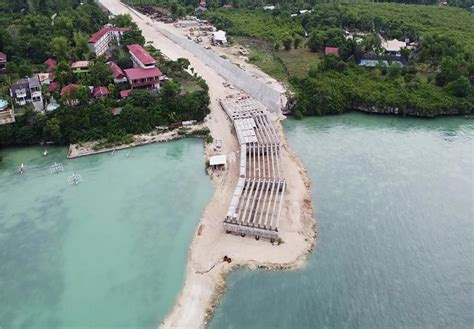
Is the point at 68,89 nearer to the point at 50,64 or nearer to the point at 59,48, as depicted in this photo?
the point at 50,64

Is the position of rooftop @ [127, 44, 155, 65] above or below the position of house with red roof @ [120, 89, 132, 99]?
above

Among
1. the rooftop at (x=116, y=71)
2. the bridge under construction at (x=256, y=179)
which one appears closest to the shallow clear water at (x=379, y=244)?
the bridge under construction at (x=256, y=179)

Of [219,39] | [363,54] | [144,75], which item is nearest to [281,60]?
[363,54]

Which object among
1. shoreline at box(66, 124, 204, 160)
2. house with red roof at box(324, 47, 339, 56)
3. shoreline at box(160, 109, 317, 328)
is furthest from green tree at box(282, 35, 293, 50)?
shoreline at box(160, 109, 317, 328)

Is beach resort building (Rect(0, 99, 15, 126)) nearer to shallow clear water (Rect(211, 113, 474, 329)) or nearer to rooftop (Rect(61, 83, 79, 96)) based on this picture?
rooftop (Rect(61, 83, 79, 96))

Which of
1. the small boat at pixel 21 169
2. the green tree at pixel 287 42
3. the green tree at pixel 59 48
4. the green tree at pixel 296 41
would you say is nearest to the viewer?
the small boat at pixel 21 169

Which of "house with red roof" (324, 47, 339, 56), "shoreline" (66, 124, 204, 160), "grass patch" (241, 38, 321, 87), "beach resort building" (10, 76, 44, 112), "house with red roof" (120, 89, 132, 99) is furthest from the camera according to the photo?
"house with red roof" (324, 47, 339, 56)

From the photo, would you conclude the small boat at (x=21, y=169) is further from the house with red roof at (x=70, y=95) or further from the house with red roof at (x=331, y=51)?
the house with red roof at (x=331, y=51)
